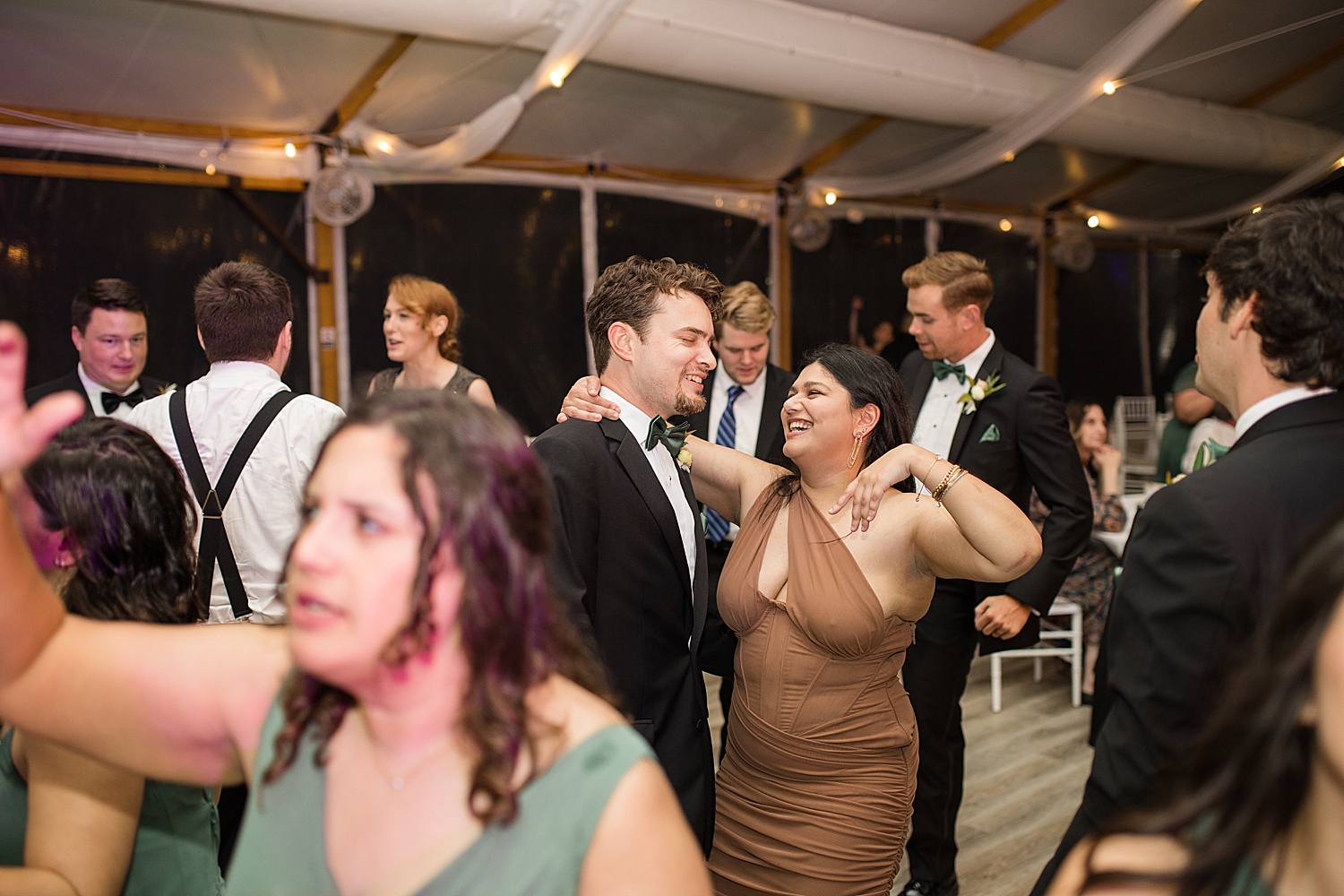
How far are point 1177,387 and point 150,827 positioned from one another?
579 centimetres

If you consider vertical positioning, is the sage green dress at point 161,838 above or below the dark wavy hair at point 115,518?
below

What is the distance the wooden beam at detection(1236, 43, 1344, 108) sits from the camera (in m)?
7.11

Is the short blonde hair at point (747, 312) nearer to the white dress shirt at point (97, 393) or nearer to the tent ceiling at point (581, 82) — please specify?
the white dress shirt at point (97, 393)

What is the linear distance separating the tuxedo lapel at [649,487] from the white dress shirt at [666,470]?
6 cm

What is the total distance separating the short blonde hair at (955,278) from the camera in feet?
9.58

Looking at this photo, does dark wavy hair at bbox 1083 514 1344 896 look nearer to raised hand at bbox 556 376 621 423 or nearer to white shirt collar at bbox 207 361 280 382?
raised hand at bbox 556 376 621 423

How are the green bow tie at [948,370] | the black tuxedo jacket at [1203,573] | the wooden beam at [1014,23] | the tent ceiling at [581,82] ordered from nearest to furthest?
the black tuxedo jacket at [1203,573]
the green bow tie at [948,370]
the tent ceiling at [581,82]
the wooden beam at [1014,23]

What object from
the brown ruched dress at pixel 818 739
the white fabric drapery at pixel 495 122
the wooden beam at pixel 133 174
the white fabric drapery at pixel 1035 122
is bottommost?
the brown ruched dress at pixel 818 739

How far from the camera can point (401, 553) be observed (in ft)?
2.76

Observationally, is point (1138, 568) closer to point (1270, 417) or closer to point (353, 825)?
point (1270, 417)

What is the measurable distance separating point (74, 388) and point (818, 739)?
280 centimetres

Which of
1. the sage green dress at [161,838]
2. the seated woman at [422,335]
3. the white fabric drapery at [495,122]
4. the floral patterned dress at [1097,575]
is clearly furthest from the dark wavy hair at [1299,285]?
the white fabric drapery at [495,122]

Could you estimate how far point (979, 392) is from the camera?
110 inches

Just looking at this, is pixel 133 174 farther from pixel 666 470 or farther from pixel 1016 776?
pixel 1016 776
